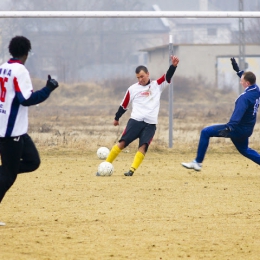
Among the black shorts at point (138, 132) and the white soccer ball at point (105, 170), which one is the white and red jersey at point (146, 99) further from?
the white soccer ball at point (105, 170)

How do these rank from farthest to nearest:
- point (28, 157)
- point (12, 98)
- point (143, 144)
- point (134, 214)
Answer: point (143, 144) < point (134, 214) < point (28, 157) < point (12, 98)

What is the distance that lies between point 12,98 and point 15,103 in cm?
6

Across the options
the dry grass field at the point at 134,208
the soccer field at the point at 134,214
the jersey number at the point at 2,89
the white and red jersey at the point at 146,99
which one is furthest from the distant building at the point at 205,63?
the jersey number at the point at 2,89

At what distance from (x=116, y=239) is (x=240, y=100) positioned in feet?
15.0

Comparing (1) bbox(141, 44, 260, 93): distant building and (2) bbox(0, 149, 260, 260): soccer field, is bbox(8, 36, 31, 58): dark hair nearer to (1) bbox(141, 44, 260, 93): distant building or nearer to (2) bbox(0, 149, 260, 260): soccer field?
(2) bbox(0, 149, 260, 260): soccer field

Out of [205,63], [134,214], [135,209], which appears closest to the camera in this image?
[134,214]

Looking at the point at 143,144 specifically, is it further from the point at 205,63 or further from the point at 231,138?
the point at 205,63

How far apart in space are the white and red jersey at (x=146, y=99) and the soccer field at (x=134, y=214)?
1018mm

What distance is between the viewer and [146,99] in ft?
41.7

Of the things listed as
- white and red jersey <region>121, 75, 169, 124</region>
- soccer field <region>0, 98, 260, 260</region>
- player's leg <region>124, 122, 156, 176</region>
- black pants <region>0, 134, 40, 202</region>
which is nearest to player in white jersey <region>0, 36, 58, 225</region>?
black pants <region>0, 134, 40, 202</region>

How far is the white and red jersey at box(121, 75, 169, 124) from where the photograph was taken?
12.7m

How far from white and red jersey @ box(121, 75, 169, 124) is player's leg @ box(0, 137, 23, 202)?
5.05 m

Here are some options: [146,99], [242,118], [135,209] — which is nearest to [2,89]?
[135,209]

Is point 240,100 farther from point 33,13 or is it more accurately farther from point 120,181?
point 33,13
